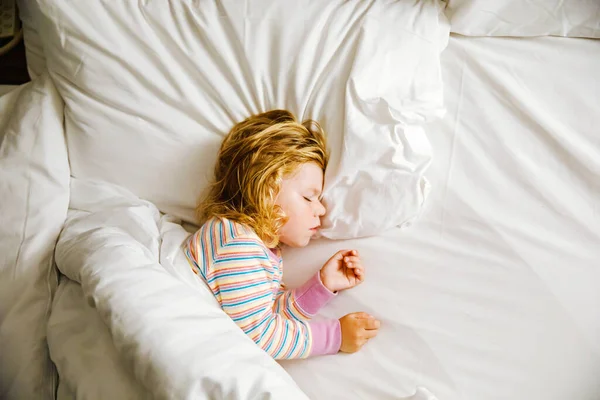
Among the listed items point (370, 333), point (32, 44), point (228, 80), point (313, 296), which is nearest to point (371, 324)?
point (370, 333)

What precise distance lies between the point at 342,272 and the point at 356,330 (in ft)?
0.38

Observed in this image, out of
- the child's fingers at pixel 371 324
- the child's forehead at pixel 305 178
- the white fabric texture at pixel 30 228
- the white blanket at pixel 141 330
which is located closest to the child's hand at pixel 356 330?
the child's fingers at pixel 371 324

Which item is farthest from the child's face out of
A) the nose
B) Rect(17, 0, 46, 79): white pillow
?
Rect(17, 0, 46, 79): white pillow

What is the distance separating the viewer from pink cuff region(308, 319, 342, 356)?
36.1 inches

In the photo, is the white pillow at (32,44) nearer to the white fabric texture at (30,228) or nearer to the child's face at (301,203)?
the white fabric texture at (30,228)

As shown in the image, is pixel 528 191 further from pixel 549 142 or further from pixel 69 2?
pixel 69 2

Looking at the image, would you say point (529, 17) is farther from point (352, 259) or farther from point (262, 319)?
point (262, 319)

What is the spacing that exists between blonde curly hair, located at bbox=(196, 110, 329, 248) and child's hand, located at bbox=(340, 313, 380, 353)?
0.70ft

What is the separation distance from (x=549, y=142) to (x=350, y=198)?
14.8 inches

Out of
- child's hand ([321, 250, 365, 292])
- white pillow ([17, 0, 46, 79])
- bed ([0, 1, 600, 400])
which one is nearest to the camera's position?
bed ([0, 1, 600, 400])

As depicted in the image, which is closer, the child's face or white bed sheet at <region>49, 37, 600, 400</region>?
white bed sheet at <region>49, 37, 600, 400</region>

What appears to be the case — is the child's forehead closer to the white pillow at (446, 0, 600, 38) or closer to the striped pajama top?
the striped pajama top

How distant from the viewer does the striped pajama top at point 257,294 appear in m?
0.92

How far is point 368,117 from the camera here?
38.4 inches
